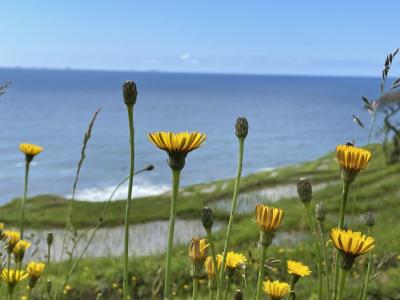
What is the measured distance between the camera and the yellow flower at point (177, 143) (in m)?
1.86

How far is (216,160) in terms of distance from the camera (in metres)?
52.9

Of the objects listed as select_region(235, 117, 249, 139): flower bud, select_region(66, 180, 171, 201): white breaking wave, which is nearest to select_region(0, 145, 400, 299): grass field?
select_region(235, 117, 249, 139): flower bud

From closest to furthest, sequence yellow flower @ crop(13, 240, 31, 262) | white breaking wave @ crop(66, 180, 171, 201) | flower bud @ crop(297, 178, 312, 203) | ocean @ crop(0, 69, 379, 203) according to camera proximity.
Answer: flower bud @ crop(297, 178, 312, 203)
yellow flower @ crop(13, 240, 31, 262)
white breaking wave @ crop(66, 180, 171, 201)
ocean @ crop(0, 69, 379, 203)

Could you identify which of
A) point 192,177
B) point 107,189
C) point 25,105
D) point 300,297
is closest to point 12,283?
point 300,297

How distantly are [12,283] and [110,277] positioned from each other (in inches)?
253

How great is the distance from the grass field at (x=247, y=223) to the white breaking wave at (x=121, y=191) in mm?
8356

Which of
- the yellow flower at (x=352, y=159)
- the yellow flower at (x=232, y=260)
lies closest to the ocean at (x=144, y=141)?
the yellow flower at (x=232, y=260)

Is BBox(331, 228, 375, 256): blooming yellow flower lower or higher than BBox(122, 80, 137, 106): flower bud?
lower

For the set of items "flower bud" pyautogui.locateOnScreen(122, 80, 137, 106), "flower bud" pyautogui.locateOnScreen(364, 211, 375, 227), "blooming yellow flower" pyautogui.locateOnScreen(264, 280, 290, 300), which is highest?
"flower bud" pyautogui.locateOnScreen(122, 80, 137, 106)

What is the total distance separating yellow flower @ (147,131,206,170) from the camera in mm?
1855

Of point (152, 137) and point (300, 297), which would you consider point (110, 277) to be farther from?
point (152, 137)

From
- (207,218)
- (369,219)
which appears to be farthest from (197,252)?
(369,219)

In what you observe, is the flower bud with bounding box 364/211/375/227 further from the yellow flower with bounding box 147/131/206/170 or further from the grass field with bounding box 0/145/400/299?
the yellow flower with bounding box 147/131/206/170

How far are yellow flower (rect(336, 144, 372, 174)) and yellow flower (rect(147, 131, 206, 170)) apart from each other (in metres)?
0.55
